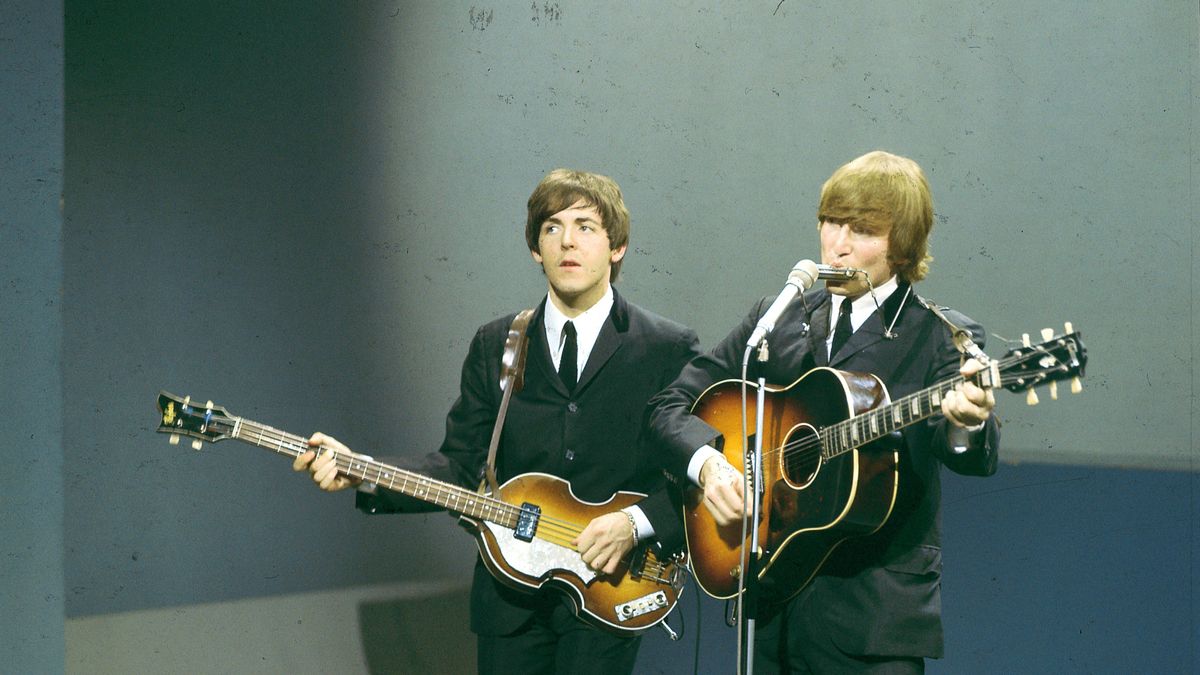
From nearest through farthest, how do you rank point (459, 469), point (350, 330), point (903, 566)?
point (903, 566)
point (459, 469)
point (350, 330)

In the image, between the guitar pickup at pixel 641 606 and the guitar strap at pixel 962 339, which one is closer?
the guitar strap at pixel 962 339

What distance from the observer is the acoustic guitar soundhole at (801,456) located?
9.41 feet

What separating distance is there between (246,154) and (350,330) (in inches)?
30.5

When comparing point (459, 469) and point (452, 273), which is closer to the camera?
point (459, 469)

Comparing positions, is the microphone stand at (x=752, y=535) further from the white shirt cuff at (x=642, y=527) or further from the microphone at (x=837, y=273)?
the white shirt cuff at (x=642, y=527)

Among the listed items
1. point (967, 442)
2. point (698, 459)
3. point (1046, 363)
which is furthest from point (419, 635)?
point (1046, 363)

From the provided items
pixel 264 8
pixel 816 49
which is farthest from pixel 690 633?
pixel 264 8

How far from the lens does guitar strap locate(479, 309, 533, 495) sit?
11.0ft

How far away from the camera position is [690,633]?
4250 millimetres

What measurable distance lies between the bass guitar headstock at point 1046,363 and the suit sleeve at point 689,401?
902 mm

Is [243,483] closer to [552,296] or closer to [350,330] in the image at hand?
[350,330]

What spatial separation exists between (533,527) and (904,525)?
3.64 ft

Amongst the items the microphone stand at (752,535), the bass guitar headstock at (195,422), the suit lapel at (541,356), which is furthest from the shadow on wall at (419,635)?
the microphone stand at (752,535)

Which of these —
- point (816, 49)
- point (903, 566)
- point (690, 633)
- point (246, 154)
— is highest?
point (816, 49)
